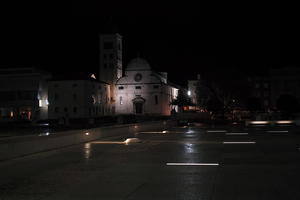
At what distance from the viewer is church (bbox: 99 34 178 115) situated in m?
94.9

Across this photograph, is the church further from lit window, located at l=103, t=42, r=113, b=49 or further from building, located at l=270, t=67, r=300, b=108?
building, located at l=270, t=67, r=300, b=108

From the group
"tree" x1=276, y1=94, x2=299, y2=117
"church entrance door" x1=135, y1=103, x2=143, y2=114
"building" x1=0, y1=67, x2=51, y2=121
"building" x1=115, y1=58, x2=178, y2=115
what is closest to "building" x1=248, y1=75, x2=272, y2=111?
"tree" x1=276, y1=94, x2=299, y2=117

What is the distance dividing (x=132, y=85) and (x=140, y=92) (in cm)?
244

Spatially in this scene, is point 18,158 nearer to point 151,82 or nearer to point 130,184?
point 130,184

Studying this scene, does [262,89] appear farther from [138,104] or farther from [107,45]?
[107,45]

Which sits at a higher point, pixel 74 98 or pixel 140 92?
pixel 140 92

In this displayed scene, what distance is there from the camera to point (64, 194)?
364 inches

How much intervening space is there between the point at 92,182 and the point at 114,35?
86.8 meters

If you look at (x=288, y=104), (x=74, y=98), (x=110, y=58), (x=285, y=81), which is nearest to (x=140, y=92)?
(x=110, y=58)

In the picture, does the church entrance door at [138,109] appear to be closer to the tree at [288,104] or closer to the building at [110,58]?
the building at [110,58]

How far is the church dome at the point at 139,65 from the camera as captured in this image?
95.9 m

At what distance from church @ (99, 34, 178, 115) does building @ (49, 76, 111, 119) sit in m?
6.59

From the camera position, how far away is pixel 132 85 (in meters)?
95.9

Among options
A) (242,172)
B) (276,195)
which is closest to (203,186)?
(276,195)
